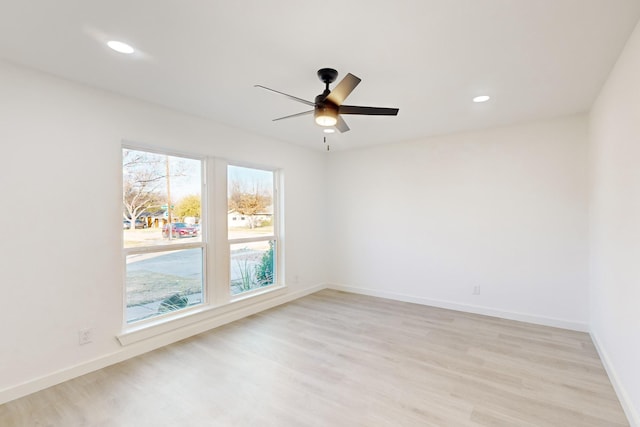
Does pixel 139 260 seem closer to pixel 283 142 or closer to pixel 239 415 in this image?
pixel 239 415

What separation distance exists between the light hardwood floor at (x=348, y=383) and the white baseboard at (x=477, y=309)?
12cm

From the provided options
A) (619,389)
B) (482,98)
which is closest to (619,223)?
(619,389)

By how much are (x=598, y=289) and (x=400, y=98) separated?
2742 mm

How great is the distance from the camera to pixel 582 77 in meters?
2.51

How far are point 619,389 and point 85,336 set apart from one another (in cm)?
428

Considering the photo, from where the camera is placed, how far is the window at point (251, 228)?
4.01 meters

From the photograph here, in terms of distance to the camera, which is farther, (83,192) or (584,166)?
(584,166)

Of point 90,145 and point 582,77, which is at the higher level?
point 582,77

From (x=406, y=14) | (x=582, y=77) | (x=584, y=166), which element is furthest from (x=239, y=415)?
(x=584, y=166)

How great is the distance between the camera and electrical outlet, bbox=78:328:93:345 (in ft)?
8.48

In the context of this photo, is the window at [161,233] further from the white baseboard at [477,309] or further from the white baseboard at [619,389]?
the white baseboard at [619,389]

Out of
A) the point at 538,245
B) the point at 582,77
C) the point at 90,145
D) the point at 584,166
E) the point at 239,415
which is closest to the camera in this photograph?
the point at 239,415

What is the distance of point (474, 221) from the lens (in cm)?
414

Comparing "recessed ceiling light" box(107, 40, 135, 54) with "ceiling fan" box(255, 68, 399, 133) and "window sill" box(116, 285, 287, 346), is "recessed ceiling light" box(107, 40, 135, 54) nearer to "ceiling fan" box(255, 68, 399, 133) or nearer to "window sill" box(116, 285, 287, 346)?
"ceiling fan" box(255, 68, 399, 133)
